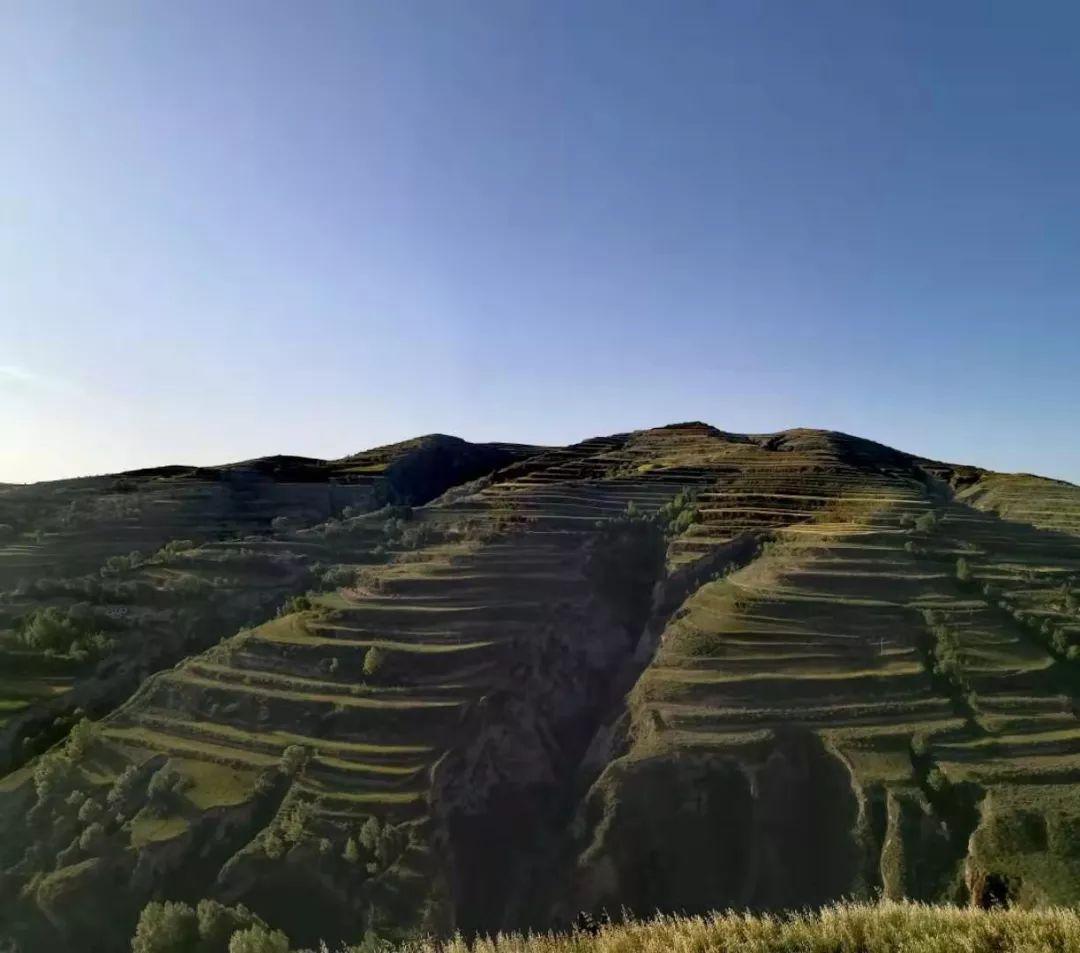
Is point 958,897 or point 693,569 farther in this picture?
point 693,569

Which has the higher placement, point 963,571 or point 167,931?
point 963,571

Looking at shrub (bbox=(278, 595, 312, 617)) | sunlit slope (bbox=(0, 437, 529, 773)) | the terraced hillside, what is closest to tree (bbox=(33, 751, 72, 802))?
the terraced hillside

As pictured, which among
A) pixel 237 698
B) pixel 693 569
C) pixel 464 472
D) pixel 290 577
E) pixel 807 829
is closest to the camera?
pixel 807 829

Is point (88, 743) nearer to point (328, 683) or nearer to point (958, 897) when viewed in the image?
point (328, 683)

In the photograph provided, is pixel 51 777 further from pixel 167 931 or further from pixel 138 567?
pixel 138 567

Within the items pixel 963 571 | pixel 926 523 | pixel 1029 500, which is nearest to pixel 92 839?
pixel 963 571

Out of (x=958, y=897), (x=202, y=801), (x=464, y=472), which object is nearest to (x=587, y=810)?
(x=958, y=897)

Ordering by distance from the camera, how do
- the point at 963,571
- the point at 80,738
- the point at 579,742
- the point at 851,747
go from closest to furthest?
the point at 851,747, the point at 80,738, the point at 579,742, the point at 963,571
